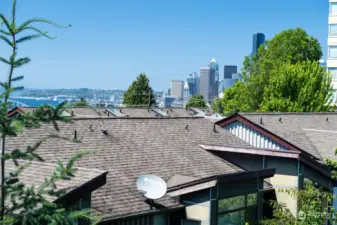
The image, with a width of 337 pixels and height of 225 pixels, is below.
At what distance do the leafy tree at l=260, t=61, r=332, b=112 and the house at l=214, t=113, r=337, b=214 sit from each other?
1437cm

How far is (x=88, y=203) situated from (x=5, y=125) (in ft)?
15.2

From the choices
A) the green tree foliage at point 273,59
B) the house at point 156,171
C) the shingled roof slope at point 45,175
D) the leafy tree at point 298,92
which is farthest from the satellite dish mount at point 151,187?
the green tree foliage at point 273,59

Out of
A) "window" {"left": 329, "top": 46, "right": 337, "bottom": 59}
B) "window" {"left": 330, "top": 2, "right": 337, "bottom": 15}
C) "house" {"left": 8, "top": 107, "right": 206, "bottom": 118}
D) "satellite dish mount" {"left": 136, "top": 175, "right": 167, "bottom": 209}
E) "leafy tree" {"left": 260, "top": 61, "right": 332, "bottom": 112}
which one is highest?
"window" {"left": 330, "top": 2, "right": 337, "bottom": 15}

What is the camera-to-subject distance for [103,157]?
15.3m

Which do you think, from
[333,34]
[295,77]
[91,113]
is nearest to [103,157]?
[91,113]

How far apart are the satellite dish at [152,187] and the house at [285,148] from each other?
5.83 meters

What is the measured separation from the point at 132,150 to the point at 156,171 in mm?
1316

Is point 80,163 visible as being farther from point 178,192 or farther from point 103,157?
point 178,192

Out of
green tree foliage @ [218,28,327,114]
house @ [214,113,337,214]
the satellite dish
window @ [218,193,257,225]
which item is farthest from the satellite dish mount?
green tree foliage @ [218,28,327,114]

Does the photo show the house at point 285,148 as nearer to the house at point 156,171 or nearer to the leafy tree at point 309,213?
the house at point 156,171

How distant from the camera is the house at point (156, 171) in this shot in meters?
13.4

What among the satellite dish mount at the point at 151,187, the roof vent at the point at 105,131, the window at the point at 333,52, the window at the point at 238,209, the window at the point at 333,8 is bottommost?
the window at the point at 238,209

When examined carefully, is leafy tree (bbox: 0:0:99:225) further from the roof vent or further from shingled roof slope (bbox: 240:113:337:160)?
shingled roof slope (bbox: 240:113:337:160)

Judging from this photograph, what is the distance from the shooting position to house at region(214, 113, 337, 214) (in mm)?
17641
